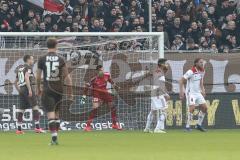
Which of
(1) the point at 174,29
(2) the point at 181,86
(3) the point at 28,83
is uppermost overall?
(1) the point at 174,29

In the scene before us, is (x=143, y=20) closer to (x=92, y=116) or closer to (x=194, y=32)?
(x=194, y=32)

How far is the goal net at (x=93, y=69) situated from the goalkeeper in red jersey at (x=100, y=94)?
0.78 ft

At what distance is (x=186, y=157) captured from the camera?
41.6 ft

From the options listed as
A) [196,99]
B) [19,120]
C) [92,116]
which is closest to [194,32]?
[196,99]

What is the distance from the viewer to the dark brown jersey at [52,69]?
15.9 metres

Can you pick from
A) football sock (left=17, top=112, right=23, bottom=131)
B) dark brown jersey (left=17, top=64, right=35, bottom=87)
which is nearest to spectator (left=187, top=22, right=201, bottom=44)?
dark brown jersey (left=17, top=64, right=35, bottom=87)

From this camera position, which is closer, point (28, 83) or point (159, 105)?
point (28, 83)

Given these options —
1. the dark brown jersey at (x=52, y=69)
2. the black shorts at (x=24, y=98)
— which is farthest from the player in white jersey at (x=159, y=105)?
the dark brown jersey at (x=52, y=69)

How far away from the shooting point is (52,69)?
15930 mm

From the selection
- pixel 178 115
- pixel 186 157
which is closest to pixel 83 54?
pixel 178 115

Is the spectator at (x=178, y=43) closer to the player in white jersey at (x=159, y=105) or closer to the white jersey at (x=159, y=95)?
the white jersey at (x=159, y=95)

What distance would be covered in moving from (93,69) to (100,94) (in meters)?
0.90

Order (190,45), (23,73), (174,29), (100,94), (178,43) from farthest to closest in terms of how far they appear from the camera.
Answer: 1. (174,29)
2. (178,43)
3. (190,45)
4. (100,94)
5. (23,73)

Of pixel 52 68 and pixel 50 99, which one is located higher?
pixel 52 68
